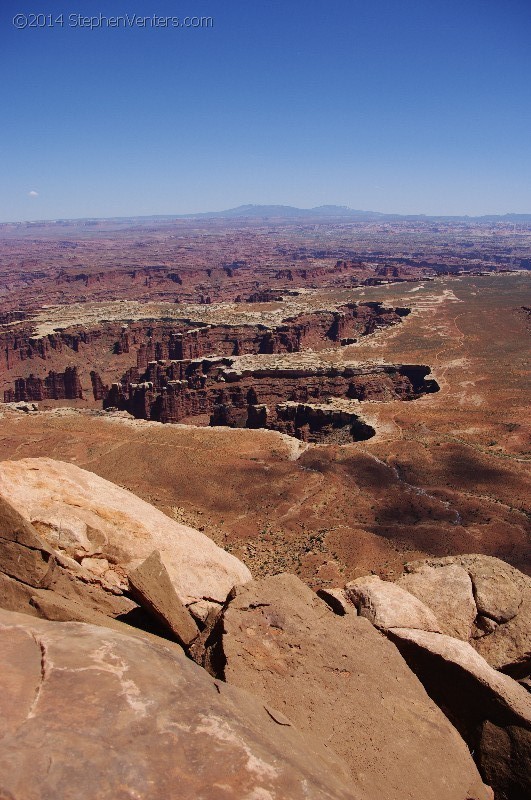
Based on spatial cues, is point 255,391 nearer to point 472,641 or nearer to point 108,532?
point 108,532

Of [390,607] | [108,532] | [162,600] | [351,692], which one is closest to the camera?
[351,692]

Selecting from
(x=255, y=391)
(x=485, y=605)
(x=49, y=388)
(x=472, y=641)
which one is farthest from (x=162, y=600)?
(x=49, y=388)

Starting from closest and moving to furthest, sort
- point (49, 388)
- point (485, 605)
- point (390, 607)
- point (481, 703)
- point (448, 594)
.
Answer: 1. point (481, 703)
2. point (390, 607)
3. point (485, 605)
4. point (448, 594)
5. point (49, 388)

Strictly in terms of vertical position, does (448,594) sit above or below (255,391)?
above

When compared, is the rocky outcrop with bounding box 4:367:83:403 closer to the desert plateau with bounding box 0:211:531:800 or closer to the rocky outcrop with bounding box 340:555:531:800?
the desert plateau with bounding box 0:211:531:800

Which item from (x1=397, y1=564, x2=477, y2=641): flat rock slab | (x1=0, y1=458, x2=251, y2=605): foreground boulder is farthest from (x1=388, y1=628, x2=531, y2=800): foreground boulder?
(x1=0, y1=458, x2=251, y2=605): foreground boulder

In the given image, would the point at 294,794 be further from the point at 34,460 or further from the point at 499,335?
the point at 499,335
